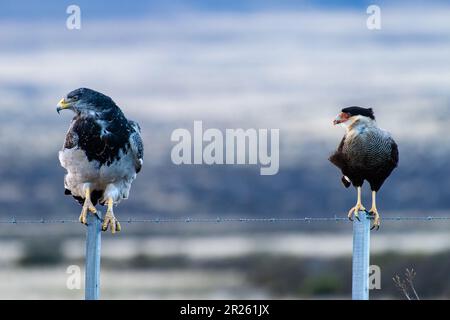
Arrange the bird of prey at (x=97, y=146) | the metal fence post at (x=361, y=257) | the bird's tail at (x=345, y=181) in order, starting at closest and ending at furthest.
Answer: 1. the metal fence post at (x=361, y=257)
2. the bird of prey at (x=97, y=146)
3. the bird's tail at (x=345, y=181)

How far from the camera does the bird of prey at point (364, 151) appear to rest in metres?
10.3

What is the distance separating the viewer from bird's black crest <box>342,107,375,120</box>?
10.4 m

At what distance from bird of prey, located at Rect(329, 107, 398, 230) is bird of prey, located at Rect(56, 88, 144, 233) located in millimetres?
1738

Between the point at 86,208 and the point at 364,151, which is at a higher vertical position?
the point at 364,151

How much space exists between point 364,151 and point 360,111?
13.9 inches

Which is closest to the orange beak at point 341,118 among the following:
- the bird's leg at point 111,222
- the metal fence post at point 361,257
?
the metal fence post at point 361,257

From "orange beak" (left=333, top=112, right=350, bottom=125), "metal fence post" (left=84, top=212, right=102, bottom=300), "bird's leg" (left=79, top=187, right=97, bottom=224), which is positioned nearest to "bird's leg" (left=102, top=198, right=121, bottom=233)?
"bird's leg" (left=79, top=187, right=97, bottom=224)

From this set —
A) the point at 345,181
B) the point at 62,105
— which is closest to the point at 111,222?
the point at 62,105

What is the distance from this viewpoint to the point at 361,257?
29.5 ft

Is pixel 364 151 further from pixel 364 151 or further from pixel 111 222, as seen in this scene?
pixel 111 222

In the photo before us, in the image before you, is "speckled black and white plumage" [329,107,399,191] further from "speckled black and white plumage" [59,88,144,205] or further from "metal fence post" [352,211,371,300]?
"speckled black and white plumage" [59,88,144,205]

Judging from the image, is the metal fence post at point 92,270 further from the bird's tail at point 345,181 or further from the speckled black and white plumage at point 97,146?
the bird's tail at point 345,181
